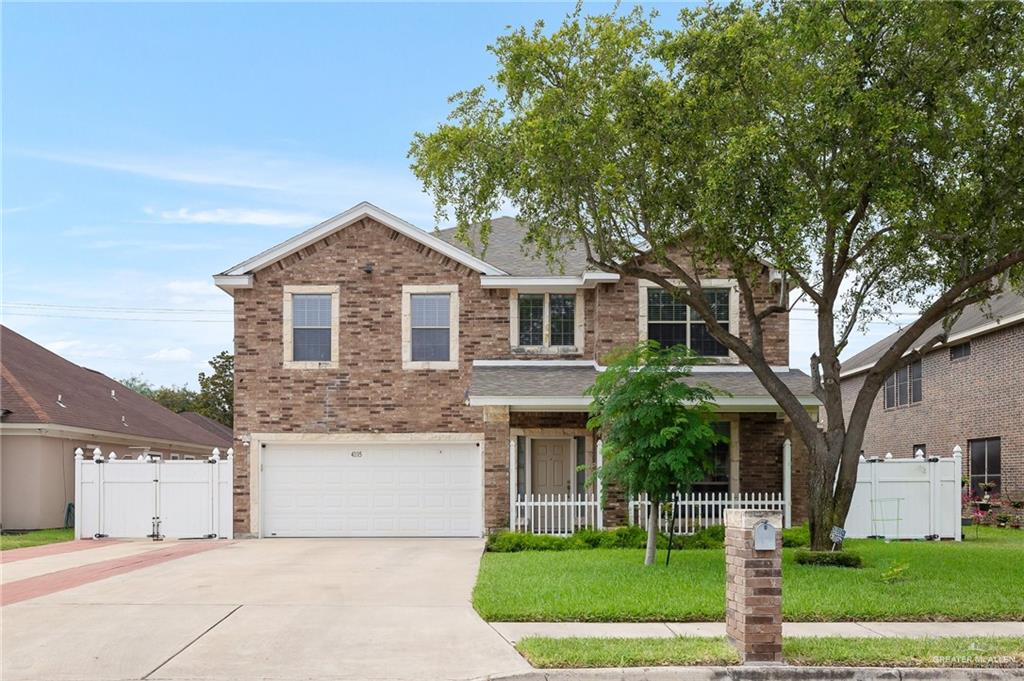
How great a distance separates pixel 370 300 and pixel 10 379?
33.4ft

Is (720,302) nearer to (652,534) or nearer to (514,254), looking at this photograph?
(514,254)

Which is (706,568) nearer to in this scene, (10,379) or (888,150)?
(888,150)

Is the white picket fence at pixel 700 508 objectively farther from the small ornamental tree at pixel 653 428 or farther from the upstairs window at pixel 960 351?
the upstairs window at pixel 960 351

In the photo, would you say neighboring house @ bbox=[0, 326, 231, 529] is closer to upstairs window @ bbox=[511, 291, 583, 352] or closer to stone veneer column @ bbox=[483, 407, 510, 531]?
stone veneer column @ bbox=[483, 407, 510, 531]

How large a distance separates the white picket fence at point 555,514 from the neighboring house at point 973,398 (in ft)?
34.5

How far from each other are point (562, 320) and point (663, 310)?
2356 millimetres

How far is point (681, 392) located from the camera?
16.0 meters

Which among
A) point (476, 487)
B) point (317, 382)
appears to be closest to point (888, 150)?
point (476, 487)

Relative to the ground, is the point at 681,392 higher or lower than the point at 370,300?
lower

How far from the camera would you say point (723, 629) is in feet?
35.6

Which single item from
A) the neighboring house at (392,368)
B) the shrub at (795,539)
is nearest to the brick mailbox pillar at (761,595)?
the shrub at (795,539)

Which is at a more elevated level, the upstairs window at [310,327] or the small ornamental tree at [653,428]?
the upstairs window at [310,327]

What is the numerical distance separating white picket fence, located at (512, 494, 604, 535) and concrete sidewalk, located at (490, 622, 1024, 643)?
9258 millimetres

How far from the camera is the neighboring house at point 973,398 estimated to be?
83.5 ft
